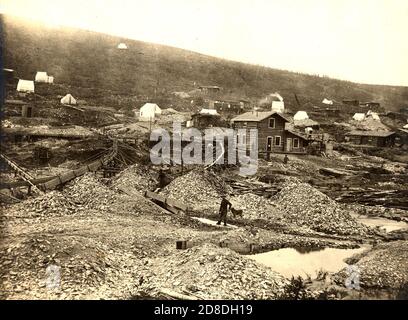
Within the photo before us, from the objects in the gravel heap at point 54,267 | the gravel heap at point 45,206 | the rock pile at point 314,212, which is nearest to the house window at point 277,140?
the rock pile at point 314,212

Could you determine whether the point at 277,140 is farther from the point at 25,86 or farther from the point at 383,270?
the point at 25,86

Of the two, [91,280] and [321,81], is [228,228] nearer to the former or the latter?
[91,280]

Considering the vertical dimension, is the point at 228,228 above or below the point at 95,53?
below

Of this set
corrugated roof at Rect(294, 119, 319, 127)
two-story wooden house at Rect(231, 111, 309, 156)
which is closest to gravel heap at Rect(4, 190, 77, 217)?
two-story wooden house at Rect(231, 111, 309, 156)

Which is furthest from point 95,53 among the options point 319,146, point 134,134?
point 319,146

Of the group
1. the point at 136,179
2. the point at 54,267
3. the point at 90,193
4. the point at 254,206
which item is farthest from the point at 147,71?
the point at 54,267

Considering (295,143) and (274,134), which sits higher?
(274,134)

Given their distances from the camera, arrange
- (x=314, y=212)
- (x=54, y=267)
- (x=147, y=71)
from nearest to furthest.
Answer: (x=54, y=267)
(x=314, y=212)
(x=147, y=71)
